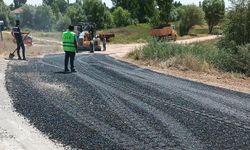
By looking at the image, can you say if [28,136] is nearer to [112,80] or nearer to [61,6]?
[112,80]

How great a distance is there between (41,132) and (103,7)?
283 ft

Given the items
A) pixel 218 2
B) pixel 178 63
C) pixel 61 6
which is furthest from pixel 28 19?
pixel 178 63

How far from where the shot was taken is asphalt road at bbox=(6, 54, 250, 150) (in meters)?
8.23

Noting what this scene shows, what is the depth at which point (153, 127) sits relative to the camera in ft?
29.9

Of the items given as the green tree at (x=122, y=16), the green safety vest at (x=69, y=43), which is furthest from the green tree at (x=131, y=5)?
the green safety vest at (x=69, y=43)

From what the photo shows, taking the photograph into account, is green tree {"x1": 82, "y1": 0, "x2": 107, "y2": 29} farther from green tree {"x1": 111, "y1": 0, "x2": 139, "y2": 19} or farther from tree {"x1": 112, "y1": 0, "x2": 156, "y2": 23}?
tree {"x1": 112, "y1": 0, "x2": 156, "y2": 23}

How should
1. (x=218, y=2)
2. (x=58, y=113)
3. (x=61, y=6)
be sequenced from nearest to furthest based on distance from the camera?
(x=58, y=113), (x=218, y=2), (x=61, y=6)

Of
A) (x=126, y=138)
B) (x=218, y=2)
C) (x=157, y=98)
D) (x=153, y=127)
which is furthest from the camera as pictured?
(x=218, y=2)

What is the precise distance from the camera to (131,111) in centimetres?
1063

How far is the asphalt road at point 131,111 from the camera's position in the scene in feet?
27.0

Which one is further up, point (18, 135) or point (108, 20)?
point (108, 20)

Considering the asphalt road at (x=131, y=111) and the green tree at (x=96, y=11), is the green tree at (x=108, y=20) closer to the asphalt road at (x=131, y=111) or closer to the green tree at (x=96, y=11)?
the green tree at (x=96, y=11)

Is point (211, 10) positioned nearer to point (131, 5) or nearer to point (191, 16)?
point (191, 16)

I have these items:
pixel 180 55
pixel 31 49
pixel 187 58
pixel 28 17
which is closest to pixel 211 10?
pixel 28 17
